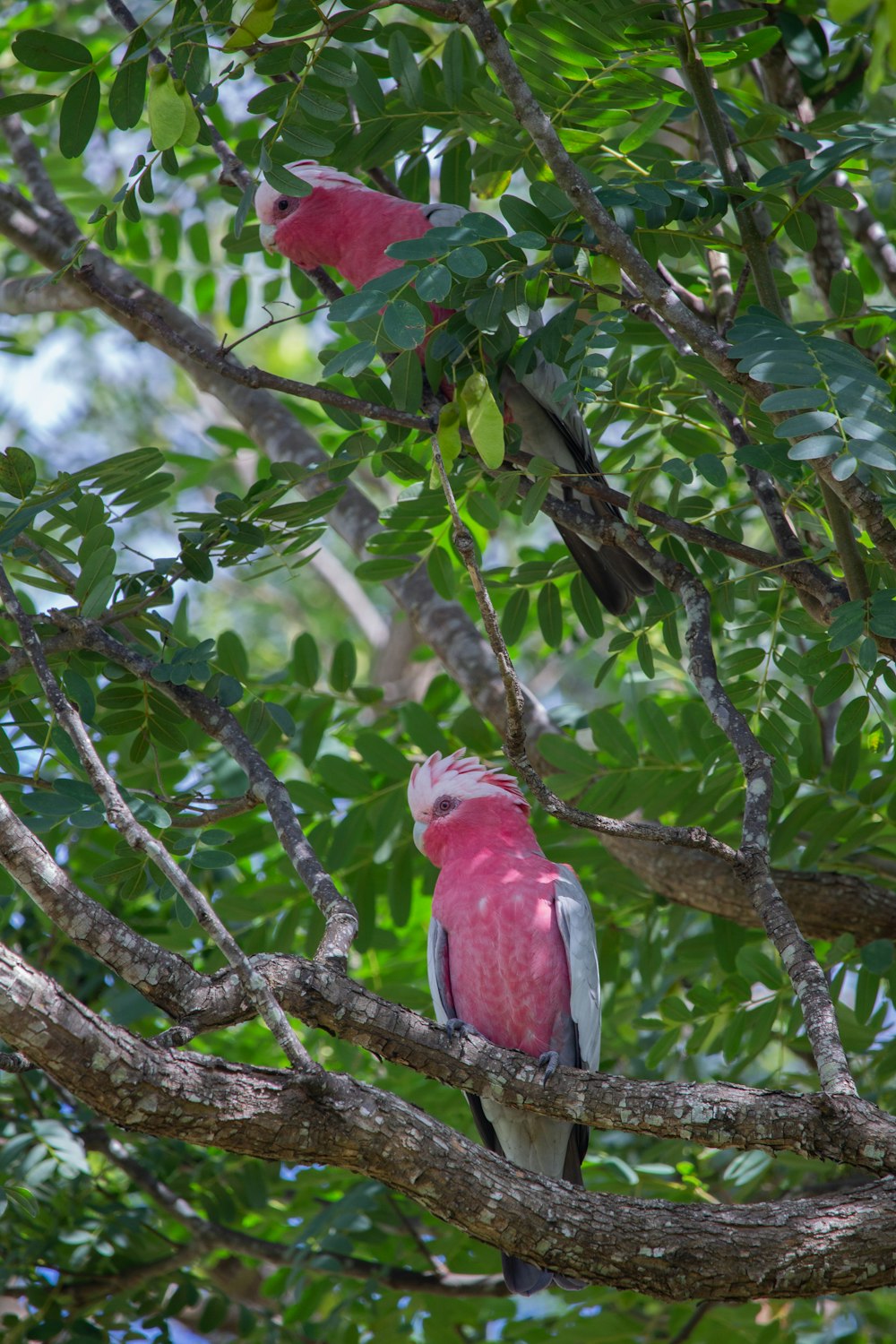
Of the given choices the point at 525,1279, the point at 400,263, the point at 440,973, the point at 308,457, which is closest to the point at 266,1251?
the point at 525,1279

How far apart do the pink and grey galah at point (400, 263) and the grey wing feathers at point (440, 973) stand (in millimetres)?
1110

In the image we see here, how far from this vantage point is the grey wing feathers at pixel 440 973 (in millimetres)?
3201

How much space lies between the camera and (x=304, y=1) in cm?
246

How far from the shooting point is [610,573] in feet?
11.6

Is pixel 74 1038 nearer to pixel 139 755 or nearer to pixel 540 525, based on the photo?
pixel 139 755

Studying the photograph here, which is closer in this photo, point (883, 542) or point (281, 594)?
point (883, 542)

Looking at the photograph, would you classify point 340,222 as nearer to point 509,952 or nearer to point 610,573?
point 610,573

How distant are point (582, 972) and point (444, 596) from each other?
3.93 ft

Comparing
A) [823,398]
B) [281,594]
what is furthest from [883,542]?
[281,594]

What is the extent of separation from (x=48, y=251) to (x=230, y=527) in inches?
91.7

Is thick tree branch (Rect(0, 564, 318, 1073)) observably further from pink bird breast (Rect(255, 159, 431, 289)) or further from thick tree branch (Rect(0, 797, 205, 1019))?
pink bird breast (Rect(255, 159, 431, 289))

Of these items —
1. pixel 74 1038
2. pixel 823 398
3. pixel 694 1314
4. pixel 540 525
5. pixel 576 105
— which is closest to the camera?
pixel 74 1038

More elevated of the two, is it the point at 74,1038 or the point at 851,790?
the point at 851,790

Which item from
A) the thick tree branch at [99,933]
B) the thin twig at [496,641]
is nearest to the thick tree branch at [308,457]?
the thin twig at [496,641]
